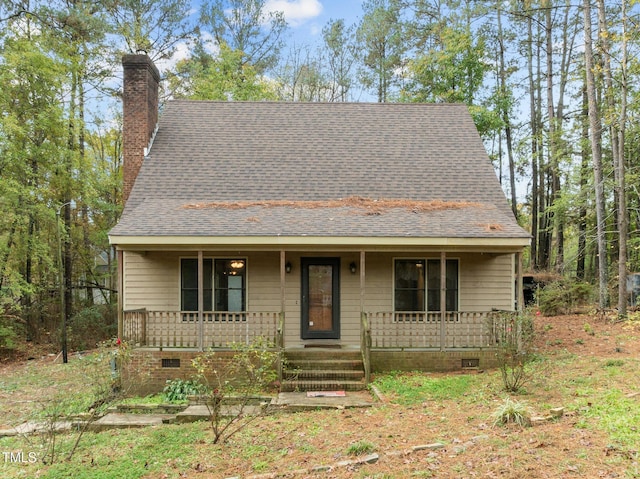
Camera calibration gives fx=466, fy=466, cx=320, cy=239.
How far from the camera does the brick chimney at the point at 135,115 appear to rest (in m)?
12.4

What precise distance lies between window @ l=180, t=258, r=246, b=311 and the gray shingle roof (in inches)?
51.4

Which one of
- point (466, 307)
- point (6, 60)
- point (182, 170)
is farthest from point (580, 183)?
point (6, 60)

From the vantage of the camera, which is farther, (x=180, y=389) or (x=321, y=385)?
(x=180, y=389)

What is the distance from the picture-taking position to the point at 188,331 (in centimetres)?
961

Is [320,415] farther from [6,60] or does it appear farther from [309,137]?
[6,60]

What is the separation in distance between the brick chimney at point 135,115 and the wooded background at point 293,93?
183 centimetres

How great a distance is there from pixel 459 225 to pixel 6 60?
14.0m

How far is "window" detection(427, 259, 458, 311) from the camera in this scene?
11.1 metres

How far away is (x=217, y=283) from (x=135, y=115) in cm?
528

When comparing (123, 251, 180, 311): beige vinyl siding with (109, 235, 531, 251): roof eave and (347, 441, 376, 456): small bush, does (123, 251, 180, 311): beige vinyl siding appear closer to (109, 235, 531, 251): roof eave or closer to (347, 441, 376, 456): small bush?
(109, 235, 531, 251): roof eave

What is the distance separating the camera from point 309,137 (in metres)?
13.5

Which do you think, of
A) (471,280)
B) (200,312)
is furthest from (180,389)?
(471,280)

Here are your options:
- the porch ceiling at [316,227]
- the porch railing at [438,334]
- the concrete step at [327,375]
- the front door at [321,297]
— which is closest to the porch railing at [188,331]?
the concrete step at [327,375]

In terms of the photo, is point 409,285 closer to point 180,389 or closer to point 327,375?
point 327,375
